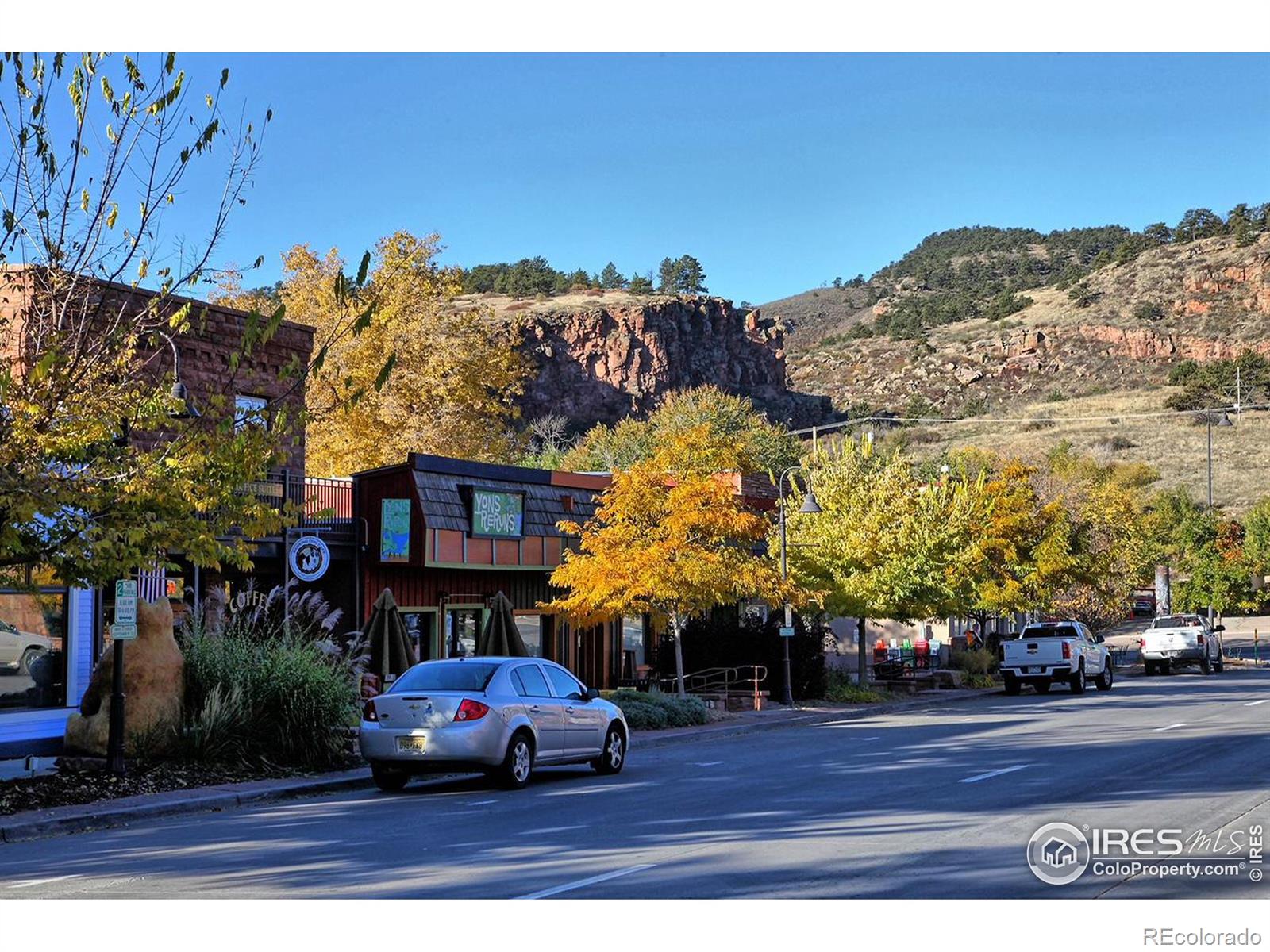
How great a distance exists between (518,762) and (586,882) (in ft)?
23.3

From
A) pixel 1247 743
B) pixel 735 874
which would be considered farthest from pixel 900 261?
pixel 735 874

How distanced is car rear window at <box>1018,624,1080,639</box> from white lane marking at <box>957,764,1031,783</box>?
21374mm

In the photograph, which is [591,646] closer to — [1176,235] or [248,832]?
[248,832]

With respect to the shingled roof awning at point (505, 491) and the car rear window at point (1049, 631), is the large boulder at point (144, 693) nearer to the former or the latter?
the shingled roof awning at point (505, 491)

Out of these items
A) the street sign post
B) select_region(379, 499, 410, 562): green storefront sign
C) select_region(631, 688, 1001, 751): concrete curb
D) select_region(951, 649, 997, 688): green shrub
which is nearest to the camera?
the street sign post

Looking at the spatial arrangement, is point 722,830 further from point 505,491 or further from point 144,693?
point 505,491

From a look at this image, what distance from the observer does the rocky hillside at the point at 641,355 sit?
106 m

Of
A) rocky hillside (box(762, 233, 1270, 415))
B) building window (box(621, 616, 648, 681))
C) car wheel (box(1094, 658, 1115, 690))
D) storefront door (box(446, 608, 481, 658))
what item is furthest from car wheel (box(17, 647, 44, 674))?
rocky hillside (box(762, 233, 1270, 415))

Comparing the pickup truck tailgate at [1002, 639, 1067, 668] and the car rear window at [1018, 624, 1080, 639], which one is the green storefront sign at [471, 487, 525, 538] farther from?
the car rear window at [1018, 624, 1080, 639]

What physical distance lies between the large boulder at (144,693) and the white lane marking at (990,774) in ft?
31.8

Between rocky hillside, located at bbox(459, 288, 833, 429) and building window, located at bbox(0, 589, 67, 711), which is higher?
rocky hillside, located at bbox(459, 288, 833, 429)

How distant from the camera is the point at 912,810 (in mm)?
13359

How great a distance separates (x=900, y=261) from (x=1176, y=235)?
45302 mm

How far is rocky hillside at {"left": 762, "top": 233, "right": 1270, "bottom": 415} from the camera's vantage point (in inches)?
4587
